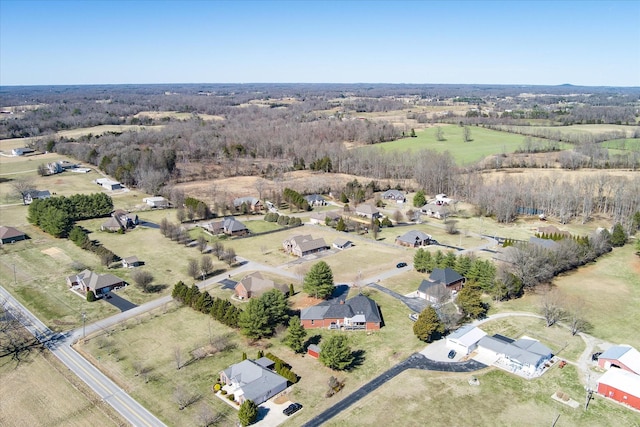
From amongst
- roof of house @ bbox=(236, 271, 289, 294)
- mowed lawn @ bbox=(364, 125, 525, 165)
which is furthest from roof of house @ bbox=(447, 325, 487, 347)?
mowed lawn @ bbox=(364, 125, 525, 165)

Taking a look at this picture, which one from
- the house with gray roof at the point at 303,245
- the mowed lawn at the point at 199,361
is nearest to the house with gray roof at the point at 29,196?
the house with gray roof at the point at 303,245

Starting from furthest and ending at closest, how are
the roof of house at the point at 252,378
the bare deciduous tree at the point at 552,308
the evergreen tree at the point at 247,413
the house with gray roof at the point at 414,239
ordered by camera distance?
the house with gray roof at the point at 414,239
the bare deciduous tree at the point at 552,308
the roof of house at the point at 252,378
the evergreen tree at the point at 247,413

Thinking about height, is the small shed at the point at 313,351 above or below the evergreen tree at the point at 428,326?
below

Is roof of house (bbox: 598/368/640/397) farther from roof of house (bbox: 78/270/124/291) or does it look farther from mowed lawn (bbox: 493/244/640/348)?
roof of house (bbox: 78/270/124/291)

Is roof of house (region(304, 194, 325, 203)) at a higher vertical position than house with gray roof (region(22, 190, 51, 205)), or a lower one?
lower

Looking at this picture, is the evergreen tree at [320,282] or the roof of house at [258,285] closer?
the evergreen tree at [320,282]

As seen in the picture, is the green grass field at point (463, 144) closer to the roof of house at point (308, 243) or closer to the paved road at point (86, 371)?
the roof of house at point (308, 243)
